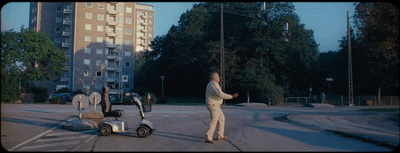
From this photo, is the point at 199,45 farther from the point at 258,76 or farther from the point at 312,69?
the point at 312,69

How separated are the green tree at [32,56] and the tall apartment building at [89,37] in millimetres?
13284

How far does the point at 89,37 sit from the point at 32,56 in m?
19.9

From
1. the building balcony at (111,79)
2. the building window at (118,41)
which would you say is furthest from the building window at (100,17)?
the building balcony at (111,79)

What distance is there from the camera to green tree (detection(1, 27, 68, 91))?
4278cm

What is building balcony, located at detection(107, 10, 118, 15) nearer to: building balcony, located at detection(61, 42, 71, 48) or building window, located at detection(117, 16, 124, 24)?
building window, located at detection(117, 16, 124, 24)

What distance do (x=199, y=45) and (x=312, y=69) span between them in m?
23.9

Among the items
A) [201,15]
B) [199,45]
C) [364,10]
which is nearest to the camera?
[364,10]

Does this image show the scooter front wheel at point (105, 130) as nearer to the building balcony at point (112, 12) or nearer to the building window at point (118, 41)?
the building balcony at point (112, 12)

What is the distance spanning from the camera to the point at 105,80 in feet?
230

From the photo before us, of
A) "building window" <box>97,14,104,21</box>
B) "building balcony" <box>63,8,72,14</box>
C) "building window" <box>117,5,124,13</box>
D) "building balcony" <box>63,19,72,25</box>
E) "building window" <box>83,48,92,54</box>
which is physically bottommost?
"building window" <box>83,48,92,54</box>

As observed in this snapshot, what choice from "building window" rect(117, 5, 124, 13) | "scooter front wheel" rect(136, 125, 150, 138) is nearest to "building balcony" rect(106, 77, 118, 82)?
"building window" rect(117, 5, 124, 13)

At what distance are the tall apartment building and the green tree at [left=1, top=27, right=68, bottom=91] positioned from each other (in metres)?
13.3

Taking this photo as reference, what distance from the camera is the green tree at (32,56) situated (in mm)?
42781

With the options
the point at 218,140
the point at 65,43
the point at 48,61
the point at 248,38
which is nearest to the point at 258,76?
the point at 248,38
